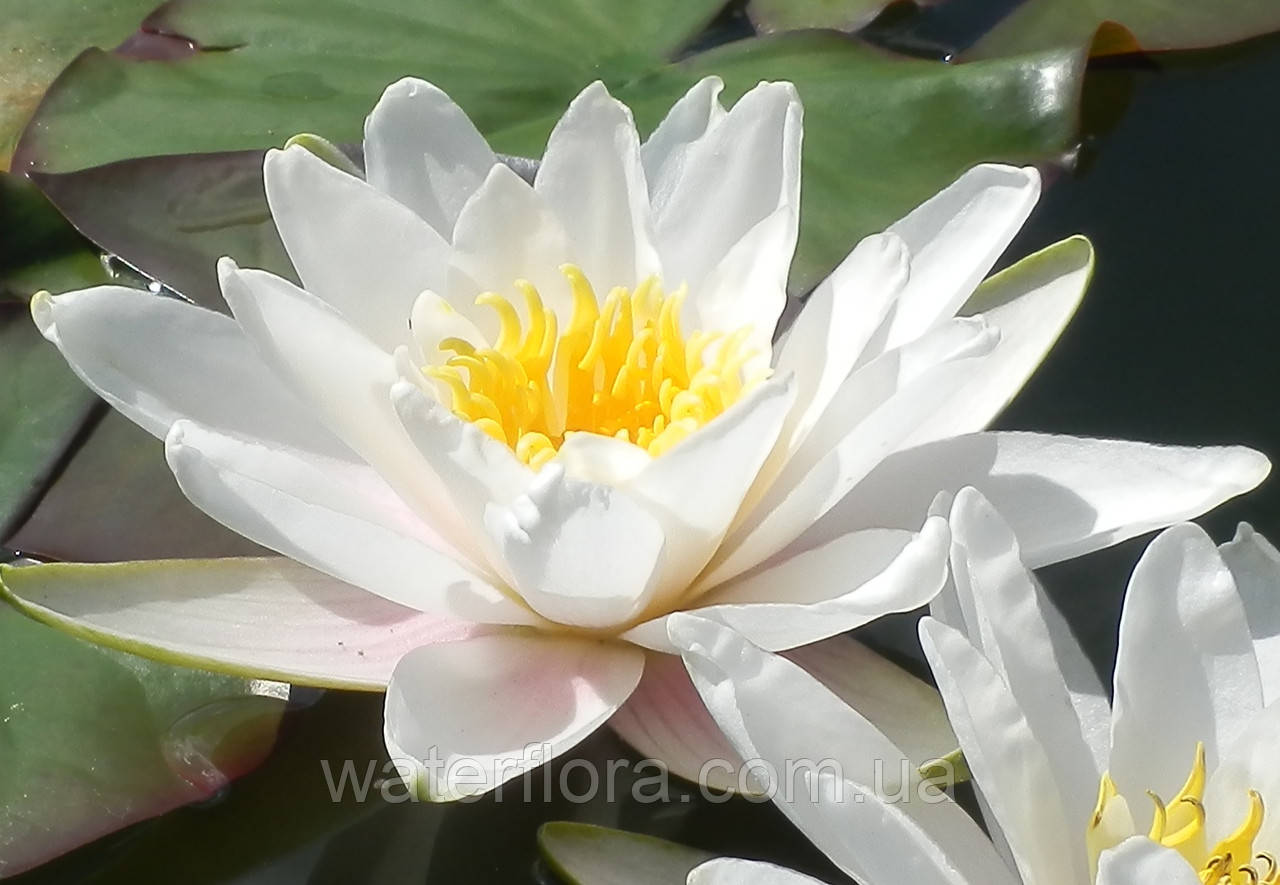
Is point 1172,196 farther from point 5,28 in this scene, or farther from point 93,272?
point 5,28

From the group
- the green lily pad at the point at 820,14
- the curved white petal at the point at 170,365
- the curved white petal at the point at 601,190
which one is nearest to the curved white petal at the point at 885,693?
the curved white petal at the point at 601,190

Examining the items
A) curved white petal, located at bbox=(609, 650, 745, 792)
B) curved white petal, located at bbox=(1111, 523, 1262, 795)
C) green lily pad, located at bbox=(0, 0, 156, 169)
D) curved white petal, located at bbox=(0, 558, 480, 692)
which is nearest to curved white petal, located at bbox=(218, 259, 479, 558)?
curved white petal, located at bbox=(0, 558, 480, 692)

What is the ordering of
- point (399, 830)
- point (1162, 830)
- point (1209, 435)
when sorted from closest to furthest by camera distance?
point (1162, 830) → point (399, 830) → point (1209, 435)

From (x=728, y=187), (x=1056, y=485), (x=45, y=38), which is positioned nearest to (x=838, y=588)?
(x=1056, y=485)

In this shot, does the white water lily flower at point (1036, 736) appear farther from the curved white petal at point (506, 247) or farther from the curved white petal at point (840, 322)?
the curved white petal at point (506, 247)

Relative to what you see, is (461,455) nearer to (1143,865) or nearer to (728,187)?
(728,187)

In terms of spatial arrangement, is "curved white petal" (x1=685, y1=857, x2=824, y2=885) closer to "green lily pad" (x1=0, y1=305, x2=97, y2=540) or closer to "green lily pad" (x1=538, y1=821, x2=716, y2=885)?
"green lily pad" (x1=538, y1=821, x2=716, y2=885)

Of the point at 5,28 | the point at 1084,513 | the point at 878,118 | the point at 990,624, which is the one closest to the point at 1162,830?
the point at 990,624
